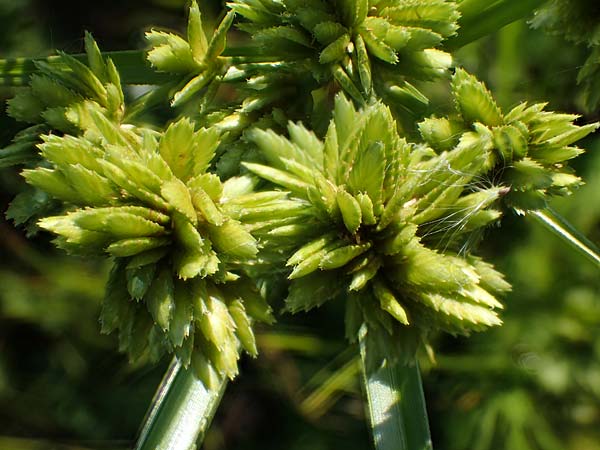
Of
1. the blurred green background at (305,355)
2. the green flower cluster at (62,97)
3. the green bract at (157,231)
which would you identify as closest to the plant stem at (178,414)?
the green bract at (157,231)

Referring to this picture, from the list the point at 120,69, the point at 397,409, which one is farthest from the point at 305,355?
the point at 120,69

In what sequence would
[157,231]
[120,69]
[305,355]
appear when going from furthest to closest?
[305,355] → [120,69] → [157,231]

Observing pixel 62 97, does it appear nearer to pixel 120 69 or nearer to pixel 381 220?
pixel 120 69

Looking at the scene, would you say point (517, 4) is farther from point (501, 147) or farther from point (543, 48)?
point (543, 48)

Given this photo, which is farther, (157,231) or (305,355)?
(305,355)

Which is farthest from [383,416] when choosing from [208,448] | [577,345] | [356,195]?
[208,448]
